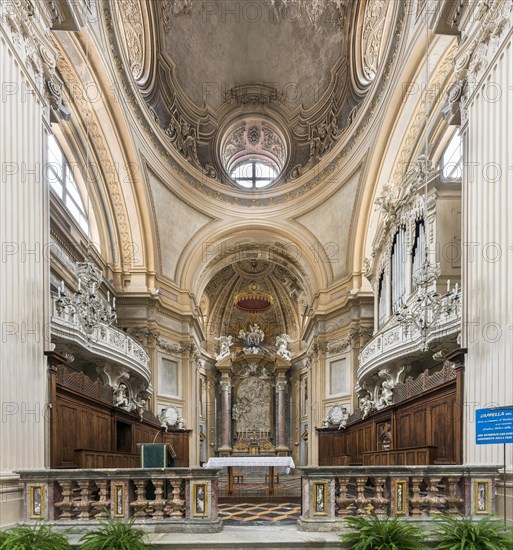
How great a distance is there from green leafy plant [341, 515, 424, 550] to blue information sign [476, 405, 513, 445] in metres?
1.12

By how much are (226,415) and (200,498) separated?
2188cm

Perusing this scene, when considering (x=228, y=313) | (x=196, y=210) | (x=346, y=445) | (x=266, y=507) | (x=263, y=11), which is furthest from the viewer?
(x=228, y=313)

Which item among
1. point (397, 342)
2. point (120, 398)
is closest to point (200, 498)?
point (397, 342)

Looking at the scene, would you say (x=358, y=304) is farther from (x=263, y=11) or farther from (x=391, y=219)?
(x=263, y=11)

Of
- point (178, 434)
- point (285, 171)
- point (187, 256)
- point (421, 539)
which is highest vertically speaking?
point (285, 171)

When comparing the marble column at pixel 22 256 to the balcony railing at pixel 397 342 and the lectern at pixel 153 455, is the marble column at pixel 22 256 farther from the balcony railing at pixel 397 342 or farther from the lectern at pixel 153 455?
the balcony railing at pixel 397 342

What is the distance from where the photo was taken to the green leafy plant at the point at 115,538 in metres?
5.27

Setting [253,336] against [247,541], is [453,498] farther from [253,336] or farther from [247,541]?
[253,336]

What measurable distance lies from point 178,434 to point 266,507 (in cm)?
1092

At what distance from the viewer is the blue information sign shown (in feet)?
18.1

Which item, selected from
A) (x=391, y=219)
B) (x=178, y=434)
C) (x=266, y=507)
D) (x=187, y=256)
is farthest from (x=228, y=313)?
(x=266, y=507)

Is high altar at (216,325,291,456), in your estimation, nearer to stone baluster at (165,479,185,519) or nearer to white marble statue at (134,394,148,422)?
white marble statue at (134,394,148,422)

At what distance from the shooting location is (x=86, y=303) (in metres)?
11.1

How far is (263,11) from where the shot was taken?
63.5 ft
